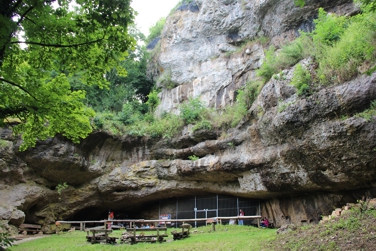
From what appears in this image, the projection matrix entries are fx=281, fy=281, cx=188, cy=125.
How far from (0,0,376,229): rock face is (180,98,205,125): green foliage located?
2.95ft

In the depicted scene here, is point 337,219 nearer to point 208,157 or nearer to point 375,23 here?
point 375,23

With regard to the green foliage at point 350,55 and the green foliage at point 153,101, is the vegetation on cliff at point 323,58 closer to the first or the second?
the green foliage at point 350,55

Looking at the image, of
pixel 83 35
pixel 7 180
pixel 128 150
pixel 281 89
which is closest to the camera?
pixel 83 35

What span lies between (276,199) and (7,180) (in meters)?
16.7

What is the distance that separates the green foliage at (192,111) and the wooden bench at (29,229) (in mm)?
12219

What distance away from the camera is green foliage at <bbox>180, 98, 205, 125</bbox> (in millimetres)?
20134

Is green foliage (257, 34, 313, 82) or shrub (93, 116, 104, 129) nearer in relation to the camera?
green foliage (257, 34, 313, 82)

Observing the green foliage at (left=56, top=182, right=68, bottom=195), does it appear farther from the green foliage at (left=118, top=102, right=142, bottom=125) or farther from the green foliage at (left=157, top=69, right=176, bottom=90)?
the green foliage at (left=157, top=69, right=176, bottom=90)

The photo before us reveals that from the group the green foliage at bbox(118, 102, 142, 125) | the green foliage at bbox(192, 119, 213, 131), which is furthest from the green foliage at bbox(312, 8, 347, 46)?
the green foliage at bbox(118, 102, 142, 125)

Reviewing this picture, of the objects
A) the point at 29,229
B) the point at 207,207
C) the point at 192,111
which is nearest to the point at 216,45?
the point at 192,111

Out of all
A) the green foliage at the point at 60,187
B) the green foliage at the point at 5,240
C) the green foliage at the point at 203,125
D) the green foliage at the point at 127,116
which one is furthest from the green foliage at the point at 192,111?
the green foliage at the point at 5,240

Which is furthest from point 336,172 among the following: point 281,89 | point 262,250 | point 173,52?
point 173,52

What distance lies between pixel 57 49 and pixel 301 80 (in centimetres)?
1027

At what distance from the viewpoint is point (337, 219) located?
9.20 meters
